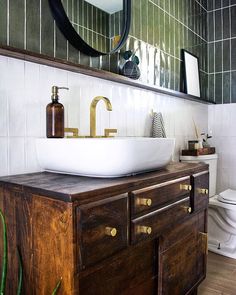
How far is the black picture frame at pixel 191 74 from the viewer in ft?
7.54

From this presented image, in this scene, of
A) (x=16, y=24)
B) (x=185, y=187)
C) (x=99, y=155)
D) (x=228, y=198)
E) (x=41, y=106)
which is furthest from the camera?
(x=228, y=198)

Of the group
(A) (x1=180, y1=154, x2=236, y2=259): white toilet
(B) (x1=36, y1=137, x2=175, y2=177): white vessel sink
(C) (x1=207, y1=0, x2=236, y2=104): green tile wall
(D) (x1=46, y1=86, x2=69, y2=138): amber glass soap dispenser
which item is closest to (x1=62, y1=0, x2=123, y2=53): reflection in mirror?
(D) (x1=46, y1=86, x2=69, y2=138): amber glass soap dispenser

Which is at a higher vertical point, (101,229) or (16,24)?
(16,24)

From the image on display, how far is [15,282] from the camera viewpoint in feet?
3.14

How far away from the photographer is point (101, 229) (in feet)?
2.74

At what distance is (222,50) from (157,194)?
2111mm

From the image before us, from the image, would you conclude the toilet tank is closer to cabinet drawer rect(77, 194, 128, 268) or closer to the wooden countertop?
the wooden countertop

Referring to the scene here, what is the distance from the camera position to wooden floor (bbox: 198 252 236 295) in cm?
168

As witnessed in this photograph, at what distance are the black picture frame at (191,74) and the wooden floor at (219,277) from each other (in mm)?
1370

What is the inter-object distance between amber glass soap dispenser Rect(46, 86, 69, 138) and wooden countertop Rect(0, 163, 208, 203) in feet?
0.58

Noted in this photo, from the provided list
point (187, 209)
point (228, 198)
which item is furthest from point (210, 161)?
point (187, 209)

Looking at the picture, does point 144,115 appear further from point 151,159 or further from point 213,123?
point 213,123

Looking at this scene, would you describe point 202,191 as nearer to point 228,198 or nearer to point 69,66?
point 228,198

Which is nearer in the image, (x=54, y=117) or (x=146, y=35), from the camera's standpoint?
(x=54, y=117)
